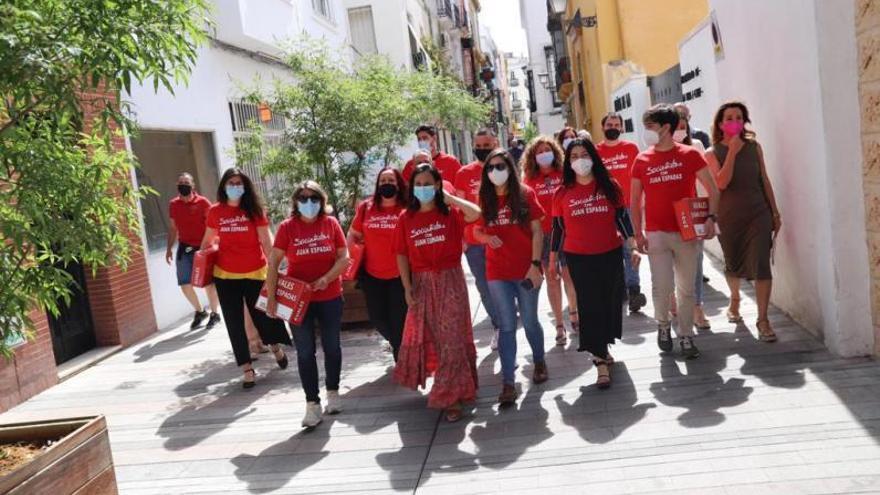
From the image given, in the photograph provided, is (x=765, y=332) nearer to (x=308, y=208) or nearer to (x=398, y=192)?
(x=398, y=192)

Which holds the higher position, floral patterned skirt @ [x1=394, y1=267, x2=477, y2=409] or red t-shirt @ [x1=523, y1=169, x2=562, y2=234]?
red t-shirt @ [x1=523, y1=169, x2=562, y2=234]

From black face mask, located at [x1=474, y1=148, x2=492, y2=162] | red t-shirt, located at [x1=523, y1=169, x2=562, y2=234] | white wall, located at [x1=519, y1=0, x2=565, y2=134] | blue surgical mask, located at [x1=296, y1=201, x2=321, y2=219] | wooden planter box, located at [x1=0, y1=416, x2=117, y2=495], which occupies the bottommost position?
wooden planter box, located at [x1=0, y1=416, x2=117, y2=495]

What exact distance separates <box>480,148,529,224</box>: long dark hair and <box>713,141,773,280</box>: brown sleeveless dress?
186cm

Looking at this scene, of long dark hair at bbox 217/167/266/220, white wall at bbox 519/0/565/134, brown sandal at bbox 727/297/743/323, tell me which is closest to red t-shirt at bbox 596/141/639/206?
brown sandal at bbox 727/297/743/323

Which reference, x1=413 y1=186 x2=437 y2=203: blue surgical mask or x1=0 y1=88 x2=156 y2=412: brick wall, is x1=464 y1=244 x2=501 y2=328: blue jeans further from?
x1=0 y1=88 x2=156 y2=412: brick wall

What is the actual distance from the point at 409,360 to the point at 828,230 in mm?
2961

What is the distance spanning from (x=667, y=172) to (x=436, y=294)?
6.24 feet

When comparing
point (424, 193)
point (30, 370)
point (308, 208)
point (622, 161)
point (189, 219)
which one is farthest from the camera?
point (189, 219)

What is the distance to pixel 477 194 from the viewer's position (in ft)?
24.1

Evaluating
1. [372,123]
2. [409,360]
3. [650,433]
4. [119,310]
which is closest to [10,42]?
[409,360]

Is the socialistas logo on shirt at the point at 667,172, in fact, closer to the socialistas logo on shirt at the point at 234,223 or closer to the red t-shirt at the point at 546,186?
the red t-shirt at the point at 546,186

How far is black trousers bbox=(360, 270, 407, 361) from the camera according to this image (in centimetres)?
655

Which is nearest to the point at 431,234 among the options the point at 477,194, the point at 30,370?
the point at 477,194

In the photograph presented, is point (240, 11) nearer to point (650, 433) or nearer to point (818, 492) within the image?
point (650, 433)
